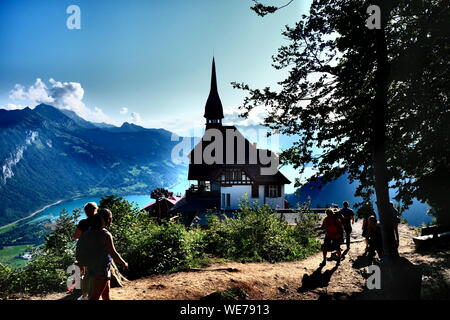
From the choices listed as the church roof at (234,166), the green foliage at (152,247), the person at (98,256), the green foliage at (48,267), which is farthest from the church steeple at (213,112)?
the person at (98,256)

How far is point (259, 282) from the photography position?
24.1 ft

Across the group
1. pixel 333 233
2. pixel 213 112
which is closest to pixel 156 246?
pixel 333 233

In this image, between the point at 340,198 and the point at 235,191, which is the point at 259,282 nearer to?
the point at 235,191


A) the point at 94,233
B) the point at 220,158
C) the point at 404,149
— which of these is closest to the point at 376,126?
the point at 404,149

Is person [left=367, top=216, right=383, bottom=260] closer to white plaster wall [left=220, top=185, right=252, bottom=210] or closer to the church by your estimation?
the church

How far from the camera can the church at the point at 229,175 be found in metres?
39.8

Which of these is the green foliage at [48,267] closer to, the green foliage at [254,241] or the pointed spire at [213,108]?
the green foliage at [254,241]

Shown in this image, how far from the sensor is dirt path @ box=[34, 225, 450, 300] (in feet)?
20.8

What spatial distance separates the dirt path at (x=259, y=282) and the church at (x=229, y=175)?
27089mm

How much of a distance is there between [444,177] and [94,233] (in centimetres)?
995

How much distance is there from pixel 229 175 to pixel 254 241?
28903 mm

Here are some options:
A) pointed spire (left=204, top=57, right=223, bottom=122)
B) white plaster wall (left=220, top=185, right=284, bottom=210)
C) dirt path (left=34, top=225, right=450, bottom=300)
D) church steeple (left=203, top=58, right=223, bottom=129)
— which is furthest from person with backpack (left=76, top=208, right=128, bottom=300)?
pointed spire (left=204, top=57, right=223, bottom=122)

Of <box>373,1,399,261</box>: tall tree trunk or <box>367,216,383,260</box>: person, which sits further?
<box>367,216,383,260</box>: person

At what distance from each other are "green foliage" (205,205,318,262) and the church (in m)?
23.8
